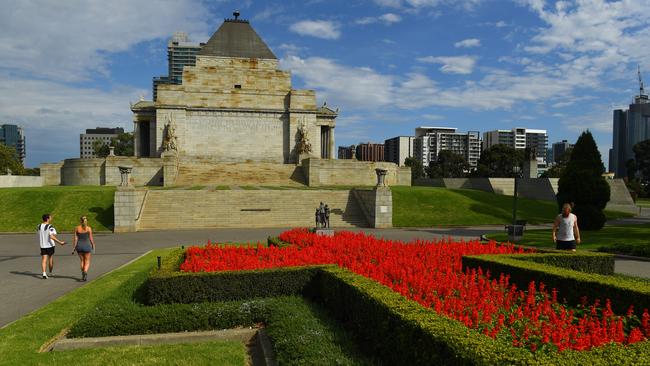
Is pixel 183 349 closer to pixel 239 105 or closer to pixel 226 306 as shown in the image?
pixel 226 306

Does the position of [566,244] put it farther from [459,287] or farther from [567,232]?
[459,287]

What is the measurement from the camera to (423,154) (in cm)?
19912

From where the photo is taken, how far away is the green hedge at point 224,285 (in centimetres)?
976

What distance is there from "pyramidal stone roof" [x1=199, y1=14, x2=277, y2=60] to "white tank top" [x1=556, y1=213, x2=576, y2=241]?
52.3 m

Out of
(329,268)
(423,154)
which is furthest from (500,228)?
(423,154)

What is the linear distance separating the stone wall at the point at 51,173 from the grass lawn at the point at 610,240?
48.5 metres

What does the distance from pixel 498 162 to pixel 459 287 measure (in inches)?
3568

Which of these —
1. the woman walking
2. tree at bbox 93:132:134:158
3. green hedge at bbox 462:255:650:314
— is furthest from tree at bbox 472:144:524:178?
the woman walking

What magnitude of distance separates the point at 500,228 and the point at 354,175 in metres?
21.1

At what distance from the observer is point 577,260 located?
12641 mm

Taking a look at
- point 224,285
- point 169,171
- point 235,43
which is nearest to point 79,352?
point 224,285

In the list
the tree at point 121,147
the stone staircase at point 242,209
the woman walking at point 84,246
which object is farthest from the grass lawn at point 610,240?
the tree at point 121,147

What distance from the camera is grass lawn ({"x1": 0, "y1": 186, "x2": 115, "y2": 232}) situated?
2839cm

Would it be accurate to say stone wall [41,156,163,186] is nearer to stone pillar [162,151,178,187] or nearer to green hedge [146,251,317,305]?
stone pillar [162,151,178,187]
